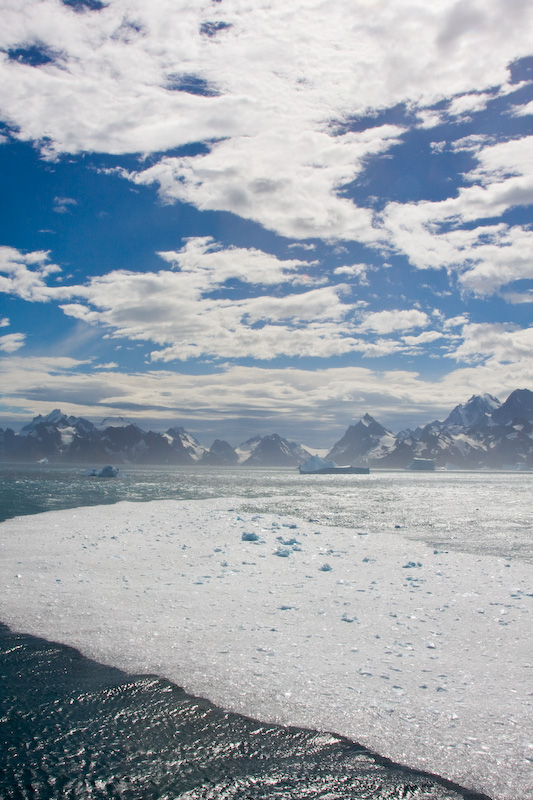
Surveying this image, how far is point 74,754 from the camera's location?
6328mm

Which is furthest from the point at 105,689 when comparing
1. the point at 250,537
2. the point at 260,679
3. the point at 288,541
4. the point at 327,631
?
the point at 250,537

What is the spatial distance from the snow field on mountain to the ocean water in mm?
41

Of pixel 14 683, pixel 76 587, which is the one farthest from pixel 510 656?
pixel 76 587

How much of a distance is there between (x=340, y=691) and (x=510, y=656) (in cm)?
344

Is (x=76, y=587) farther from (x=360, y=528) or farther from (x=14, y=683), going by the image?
(x=360, y=528)

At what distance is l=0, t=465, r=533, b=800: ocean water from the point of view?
5945 millimetres

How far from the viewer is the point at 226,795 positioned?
5.56 meters

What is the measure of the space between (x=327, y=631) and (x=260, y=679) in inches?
102

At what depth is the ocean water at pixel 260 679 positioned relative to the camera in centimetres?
595

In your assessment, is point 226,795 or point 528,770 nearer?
point 226,795

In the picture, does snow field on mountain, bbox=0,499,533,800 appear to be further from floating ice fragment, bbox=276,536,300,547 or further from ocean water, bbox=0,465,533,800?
floating ice fragment, bbox=276,536,300,547

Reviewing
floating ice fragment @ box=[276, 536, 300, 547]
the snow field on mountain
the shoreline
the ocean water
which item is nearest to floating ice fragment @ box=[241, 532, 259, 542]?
floating ice fragment @ box=[276, 536, 300, 547]

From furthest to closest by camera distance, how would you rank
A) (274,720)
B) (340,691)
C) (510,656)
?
(510,656)
(340,691)
(274,720)

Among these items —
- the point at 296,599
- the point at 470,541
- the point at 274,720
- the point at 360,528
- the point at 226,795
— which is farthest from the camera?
the point at 360,528
